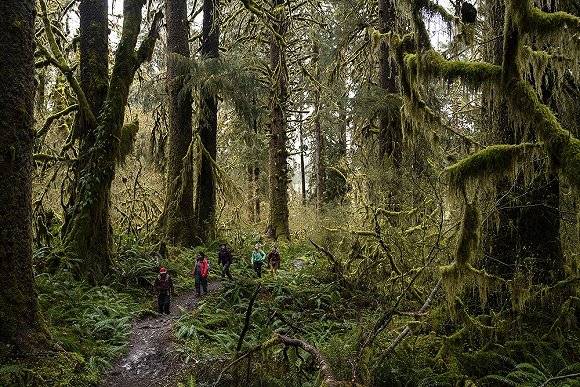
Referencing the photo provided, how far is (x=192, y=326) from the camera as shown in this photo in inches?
349

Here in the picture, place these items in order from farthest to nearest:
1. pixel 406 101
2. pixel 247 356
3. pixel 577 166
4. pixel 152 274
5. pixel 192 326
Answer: pixel 152 274 → pixel 192 326 → pixel 406 101 → pixel 247 356 → pixel 577 166

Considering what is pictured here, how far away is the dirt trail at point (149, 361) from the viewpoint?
23.1ft

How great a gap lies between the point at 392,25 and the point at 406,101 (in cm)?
758

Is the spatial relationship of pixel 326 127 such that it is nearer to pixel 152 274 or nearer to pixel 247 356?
pixel 152 274

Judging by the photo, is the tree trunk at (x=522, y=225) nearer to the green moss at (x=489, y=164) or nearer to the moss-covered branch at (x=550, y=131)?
the green moss at (x=489, y=164)

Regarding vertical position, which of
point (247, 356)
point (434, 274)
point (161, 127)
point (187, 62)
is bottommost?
point (247, 356)

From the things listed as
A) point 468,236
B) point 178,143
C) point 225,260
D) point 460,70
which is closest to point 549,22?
point 460,70

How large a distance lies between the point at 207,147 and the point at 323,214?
199 inches

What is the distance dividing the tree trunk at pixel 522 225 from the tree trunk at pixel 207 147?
10.3 metres

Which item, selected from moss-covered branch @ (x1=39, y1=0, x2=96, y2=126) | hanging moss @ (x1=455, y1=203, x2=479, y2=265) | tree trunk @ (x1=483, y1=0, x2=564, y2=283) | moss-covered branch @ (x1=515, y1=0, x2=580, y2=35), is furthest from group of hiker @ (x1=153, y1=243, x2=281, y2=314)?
moss-covered branch @ (x1=515, y1=0, x2=580, y2=35)

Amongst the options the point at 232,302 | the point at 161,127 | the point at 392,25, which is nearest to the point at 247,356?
the point at 232,302

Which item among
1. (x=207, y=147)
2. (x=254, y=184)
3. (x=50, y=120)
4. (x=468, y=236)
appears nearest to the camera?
(x=468, y=236)

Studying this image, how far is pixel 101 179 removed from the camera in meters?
10.7

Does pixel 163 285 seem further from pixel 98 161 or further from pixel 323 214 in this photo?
pixel 323 214
